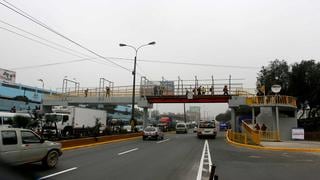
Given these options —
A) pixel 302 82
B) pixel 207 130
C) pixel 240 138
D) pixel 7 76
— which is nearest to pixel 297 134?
pixel 240 138

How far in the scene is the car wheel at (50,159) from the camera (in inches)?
555

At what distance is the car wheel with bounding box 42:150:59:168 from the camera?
46.3 ft

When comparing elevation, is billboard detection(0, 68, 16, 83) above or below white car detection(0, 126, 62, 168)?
above

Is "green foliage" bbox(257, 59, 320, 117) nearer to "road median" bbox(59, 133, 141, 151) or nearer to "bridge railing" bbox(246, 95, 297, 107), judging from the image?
"bridge railing" bbox(246, 95, 297, 107)

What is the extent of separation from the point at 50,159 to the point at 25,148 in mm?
1421

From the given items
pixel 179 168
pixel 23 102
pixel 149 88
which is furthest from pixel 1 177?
pixel 23 102

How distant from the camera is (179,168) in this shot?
15375mm

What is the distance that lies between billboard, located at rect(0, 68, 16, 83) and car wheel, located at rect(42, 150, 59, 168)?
4806 centimetres

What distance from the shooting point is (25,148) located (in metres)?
13.1

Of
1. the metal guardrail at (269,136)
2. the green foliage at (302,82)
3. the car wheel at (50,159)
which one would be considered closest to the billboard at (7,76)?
the green foliage at (302,82)

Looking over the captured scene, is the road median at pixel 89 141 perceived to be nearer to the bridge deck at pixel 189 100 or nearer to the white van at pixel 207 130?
the white van at pixel 207 130

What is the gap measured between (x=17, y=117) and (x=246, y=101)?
26346mm

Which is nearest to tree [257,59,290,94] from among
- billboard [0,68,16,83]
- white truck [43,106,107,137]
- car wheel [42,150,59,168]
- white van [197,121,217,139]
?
white van [197,121,217,139]

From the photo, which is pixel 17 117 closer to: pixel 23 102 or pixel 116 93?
pixel 116 93
